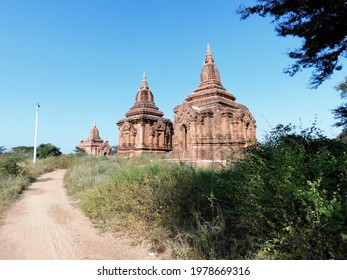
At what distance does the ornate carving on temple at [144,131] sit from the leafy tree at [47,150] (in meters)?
20.5

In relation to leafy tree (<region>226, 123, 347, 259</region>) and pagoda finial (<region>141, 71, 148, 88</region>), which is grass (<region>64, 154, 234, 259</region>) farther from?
pagoda finial (<region>141, 71, 148, 88</region>)

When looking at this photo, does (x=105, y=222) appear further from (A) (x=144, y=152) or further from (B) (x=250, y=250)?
(A) (x=144, y=152)

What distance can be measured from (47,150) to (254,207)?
1549 inches

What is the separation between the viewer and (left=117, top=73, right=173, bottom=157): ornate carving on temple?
64.2 ft

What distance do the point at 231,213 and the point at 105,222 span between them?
114 inches

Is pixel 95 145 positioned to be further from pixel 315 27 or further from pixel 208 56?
pixel 315 27

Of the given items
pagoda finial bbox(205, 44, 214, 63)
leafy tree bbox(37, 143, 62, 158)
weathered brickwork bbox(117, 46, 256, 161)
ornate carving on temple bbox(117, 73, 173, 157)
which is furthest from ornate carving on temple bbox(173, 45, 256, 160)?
leafy tree bbox(37, 143, 62, 158)

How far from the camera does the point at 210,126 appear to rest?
14.1m

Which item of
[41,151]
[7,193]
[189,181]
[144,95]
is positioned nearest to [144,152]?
[144,95]

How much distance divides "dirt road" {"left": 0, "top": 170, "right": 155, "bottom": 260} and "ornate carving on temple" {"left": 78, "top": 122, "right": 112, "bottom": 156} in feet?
99.3

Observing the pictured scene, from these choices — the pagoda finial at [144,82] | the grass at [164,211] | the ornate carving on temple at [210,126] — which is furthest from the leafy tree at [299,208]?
the pagoda finial at [144,82]

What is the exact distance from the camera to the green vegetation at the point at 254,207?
234 centimetres

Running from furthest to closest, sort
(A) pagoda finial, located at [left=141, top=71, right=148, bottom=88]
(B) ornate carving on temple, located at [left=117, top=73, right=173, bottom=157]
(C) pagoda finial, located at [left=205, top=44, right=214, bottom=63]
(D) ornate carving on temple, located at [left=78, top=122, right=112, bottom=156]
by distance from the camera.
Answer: (D) ornate carving on temple, located at [left=78, top=122, right=112, bottom=156] < (A) pagoda finial, located at [left=141, top=71, right=148, bottom=88] < (B) ornate carving on temple, located at [left=117, top=73, right=173, bottom=157] < (C) pagoda finial, located at [left=205, top=44, right=214, bottom=63]

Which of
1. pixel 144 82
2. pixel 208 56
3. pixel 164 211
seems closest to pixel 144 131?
pixel 144 82
